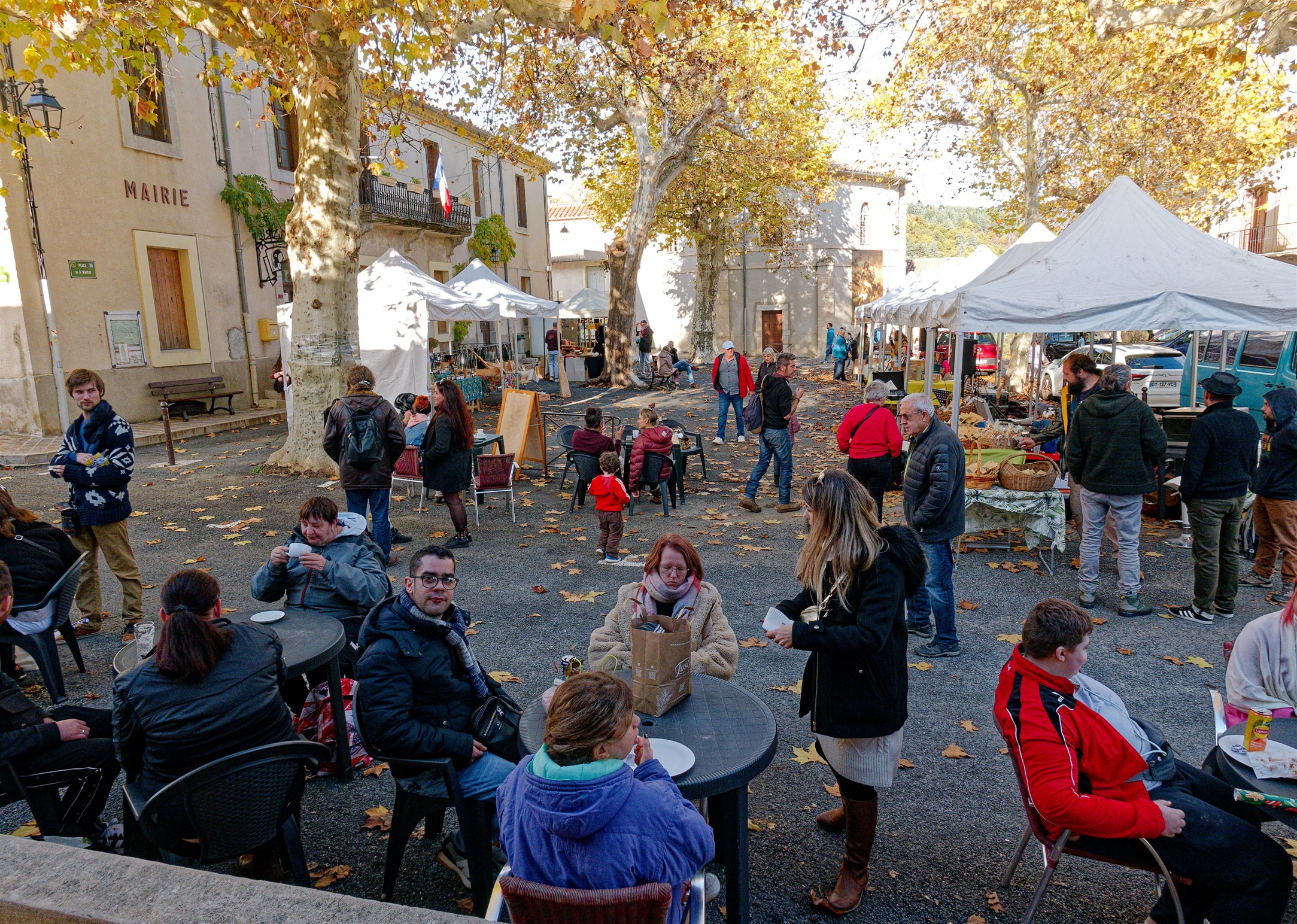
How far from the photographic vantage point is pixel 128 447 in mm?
5637

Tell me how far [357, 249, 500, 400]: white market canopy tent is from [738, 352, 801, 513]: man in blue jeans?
730 centimetres

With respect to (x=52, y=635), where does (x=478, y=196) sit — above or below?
above

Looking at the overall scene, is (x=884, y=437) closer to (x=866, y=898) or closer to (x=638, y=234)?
(x=866, y=898)

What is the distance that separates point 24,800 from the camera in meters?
3.01

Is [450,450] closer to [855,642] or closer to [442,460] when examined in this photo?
[442,460]

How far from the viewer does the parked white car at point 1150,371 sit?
16.6 m

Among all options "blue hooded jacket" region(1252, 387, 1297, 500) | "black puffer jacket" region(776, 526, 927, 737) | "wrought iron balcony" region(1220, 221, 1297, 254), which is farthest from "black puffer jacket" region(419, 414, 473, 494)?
"wrought iron balcony" region(1220, 221, 1297, 254)

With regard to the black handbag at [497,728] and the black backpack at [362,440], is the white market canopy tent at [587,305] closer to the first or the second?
the black backpack at [362,440]

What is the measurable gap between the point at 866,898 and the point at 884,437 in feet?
15.7

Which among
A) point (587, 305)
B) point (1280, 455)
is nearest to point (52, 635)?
point (1280, 455)

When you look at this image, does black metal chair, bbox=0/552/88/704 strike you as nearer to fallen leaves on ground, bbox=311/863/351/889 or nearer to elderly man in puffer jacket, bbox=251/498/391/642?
elderly man in puffer jacket, bbox=251/498/391/642

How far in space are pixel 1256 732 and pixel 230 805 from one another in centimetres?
353

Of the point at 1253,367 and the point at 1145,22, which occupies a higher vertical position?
the point at 1145,22

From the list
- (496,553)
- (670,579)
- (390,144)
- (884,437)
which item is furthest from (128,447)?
(390,144)
